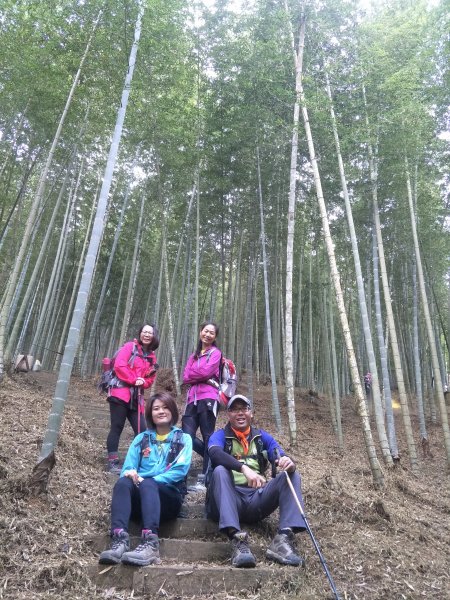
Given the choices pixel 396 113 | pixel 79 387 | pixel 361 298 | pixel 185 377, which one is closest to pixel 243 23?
pixel 396 113

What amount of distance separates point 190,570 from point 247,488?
25.3 inches

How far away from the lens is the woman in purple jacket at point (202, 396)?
11.1 feet

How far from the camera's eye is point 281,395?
35.8 ft

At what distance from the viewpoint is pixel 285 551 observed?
2236 millimetres

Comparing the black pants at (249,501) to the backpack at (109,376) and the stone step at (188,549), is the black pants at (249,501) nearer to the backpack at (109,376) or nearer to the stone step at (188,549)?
the stone step at (188,549)

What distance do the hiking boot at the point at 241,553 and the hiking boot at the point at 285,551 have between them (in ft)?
0.50

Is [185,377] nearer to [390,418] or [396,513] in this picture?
[396,513]

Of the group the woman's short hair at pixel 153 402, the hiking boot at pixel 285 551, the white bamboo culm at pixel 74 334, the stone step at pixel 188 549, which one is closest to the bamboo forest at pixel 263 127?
the white bamboo culm at pixel 74 334

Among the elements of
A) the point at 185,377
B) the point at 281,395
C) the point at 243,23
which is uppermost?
the point at 243,23

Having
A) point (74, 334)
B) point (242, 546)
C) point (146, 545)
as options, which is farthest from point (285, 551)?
point (74, 334)

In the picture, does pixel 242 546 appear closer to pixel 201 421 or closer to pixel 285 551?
pixel 285 551

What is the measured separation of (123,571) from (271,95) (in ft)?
19.6

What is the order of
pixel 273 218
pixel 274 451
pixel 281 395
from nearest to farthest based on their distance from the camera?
pixel 274 451
pixel 273 218
pixel 281 395

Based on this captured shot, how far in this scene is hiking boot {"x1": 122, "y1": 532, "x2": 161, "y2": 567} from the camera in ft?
6.68
